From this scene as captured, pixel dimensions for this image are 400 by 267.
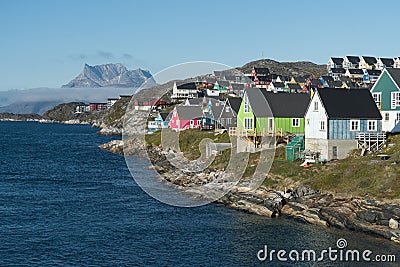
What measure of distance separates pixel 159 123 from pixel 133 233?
86566 mm

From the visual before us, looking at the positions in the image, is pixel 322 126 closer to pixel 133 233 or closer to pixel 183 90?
pixel 133 233

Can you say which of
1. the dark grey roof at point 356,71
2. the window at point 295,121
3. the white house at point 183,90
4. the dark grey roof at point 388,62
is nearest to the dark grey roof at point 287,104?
the window at point 295,121

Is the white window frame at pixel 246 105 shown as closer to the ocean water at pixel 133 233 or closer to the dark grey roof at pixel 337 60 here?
the ocean water at pixel 133 233

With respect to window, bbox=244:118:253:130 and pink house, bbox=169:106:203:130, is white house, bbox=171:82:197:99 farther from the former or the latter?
window, bbox=244:118:253:130

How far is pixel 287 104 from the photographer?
2675 inches

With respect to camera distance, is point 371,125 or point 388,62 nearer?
point 371,125

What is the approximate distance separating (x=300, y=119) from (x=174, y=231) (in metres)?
32.3

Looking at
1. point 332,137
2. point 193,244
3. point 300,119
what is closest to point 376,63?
point 300,119

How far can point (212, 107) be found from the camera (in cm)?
9706

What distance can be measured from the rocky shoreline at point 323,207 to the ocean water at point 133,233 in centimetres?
99

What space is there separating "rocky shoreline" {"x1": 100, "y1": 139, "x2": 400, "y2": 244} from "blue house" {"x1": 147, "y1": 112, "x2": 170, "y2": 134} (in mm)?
63895

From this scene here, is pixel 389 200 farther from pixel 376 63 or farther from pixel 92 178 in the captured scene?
pixel 376 63

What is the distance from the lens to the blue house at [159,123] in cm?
12052

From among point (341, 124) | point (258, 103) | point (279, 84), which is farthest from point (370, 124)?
point (279, 84)
